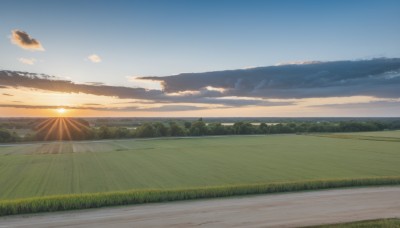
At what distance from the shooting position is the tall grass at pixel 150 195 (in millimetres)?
21516

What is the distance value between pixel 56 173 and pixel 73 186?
8.11m

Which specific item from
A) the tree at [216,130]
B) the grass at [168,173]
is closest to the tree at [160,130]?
the tree at [216,130]

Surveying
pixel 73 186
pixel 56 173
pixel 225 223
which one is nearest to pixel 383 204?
pixel 225 223

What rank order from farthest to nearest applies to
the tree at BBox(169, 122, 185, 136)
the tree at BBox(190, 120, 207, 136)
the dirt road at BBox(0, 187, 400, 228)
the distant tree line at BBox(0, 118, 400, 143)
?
the tree at BBox(190, 120, 207, 136)
the tree at BBox(169, 122, 185, 136)
the distant tree line at BBox(0, 118, 400, 143)
the dirt road at BBox(0, 187, 400, 228)

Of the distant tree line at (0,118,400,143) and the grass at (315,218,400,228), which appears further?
the distant tree line at (0,118,400,143)

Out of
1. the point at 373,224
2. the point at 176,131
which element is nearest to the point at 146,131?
the point at 176,131

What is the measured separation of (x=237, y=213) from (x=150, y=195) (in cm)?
709

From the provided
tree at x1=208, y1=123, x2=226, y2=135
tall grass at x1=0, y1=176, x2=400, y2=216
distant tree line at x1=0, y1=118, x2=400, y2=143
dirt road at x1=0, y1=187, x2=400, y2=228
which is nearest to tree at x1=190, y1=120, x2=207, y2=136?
distant tree line at x1=0, y1=118, x2=400, y2=143

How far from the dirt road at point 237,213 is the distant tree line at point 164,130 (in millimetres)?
71751

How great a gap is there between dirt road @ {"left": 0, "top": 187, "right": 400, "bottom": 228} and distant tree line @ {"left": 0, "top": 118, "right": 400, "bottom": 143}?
235ft

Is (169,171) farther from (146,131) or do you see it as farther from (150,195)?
(146,131)

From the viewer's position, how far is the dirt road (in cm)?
1917

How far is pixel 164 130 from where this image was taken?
9756cm

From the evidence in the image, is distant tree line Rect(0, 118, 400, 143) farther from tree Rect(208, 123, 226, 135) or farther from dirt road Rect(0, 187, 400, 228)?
dirt road Rect(0, 187, 400, 228)
